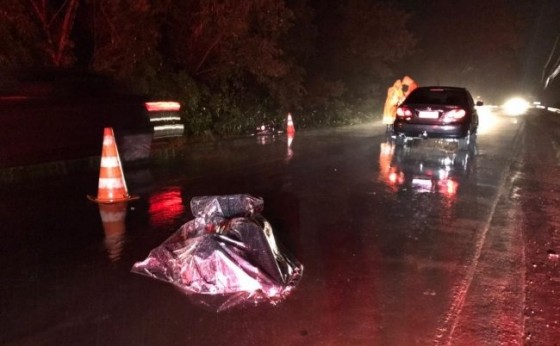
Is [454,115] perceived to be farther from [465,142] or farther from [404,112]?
[404,112]

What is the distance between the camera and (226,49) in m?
15.3

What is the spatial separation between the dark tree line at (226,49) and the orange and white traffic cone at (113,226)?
3145 millimetres

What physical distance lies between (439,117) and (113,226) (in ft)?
26.3

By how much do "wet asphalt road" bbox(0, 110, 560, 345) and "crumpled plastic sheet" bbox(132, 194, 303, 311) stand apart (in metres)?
0.12

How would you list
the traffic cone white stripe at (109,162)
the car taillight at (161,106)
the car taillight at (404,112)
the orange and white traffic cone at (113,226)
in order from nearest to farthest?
the orange and white traffic cone at (113,226) < the traffic cone white stripe at (109,162) < the car taillight at (161,106) < the car taillight at (404,112)

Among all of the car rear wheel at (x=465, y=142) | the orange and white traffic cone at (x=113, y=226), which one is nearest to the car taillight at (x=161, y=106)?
the orange and white traffic cone at (x=113, y=226)

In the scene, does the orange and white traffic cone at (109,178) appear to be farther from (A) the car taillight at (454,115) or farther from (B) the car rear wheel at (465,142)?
(B) the car rear wheel at (465,142)

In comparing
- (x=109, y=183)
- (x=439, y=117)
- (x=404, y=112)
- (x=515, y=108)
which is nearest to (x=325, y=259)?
(x=109, y=183)

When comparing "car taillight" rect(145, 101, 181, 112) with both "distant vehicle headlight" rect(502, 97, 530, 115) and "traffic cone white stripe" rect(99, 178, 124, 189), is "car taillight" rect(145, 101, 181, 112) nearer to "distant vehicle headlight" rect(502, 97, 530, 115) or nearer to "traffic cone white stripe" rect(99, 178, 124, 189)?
"traffic cone white stripe" rect(99, 178, 124, 189)

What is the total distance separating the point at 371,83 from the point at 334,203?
23.3 meters

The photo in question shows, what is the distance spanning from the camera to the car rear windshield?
12.0 meters

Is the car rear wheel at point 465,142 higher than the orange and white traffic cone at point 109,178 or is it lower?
lower

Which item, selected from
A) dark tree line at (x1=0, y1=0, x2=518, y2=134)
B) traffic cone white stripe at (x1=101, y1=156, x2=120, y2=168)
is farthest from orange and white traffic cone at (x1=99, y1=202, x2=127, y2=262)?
dark tree line at (x1=0, y1=0, x2=518, y2=134)

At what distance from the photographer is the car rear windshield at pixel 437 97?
1201 cm
